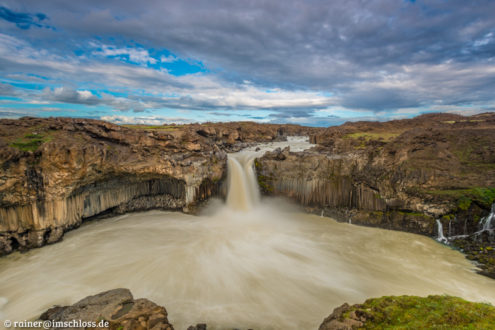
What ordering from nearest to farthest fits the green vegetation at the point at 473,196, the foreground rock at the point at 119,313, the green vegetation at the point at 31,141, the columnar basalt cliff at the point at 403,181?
the foreground rock at the point at 119,313, the green vegetation at the point at 31,141, the green vegetation at the point at 473,196, the columnar basalt cliff at the point at 403,181

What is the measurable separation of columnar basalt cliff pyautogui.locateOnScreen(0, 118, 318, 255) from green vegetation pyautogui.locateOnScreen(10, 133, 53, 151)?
5cm

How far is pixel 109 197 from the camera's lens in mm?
19547

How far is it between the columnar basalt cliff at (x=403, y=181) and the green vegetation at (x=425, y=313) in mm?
11823

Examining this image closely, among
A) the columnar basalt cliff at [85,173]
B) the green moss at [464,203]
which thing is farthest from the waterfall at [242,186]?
the green moss at [464,203]

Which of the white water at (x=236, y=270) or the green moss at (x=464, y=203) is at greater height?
the green moss at (x=464, y=203)

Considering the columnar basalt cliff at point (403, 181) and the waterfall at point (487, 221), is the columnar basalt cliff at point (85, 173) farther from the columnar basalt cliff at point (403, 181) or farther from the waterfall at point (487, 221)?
the waterfall at point (487, 221)

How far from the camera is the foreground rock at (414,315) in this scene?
5070 mm

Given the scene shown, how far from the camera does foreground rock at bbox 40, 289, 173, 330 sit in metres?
6.43

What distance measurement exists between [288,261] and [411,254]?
8431 millimetres

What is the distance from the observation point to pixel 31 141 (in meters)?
14.9

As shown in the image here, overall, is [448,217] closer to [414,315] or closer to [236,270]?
[414,315]

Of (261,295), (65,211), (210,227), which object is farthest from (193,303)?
(65,211)

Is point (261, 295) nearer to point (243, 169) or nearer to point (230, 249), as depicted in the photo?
point (230, 249)

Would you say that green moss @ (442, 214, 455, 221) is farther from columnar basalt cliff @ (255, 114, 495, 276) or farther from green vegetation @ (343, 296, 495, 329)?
green vegetation @ (343, 296, 495, 329)
